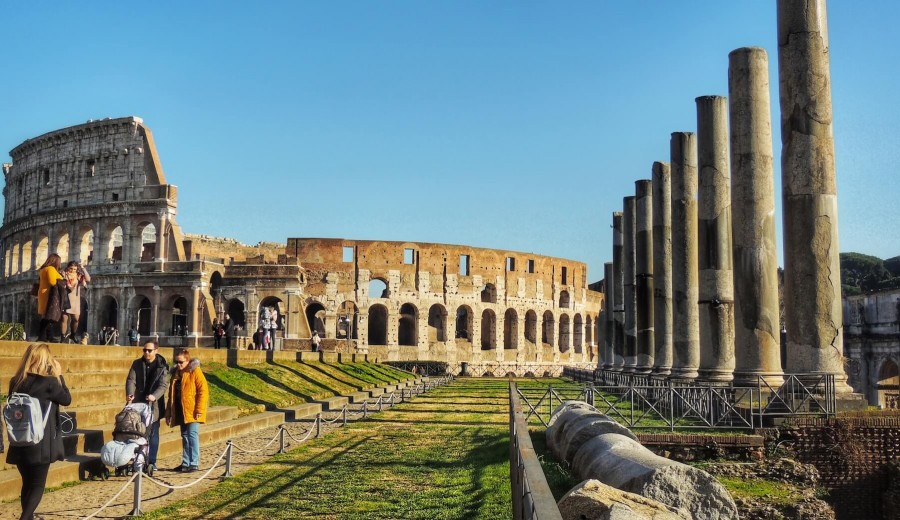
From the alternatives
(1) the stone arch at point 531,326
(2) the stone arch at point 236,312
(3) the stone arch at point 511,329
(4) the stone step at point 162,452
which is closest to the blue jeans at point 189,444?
(4) the stone step at point 162,452

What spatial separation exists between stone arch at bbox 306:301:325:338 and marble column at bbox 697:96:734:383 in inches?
1163

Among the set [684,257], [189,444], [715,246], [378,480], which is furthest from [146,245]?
[378,480]

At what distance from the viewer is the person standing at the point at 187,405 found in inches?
329

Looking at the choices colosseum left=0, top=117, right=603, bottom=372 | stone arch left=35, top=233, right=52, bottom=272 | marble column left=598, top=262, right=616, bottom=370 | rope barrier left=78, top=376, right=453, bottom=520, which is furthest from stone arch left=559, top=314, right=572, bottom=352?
stone arch left=35, top=233, right=52, bottom=272

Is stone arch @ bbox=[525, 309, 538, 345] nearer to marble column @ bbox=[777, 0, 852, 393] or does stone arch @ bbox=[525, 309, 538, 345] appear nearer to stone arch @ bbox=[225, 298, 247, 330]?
stone arch @ bbox=[225, 298, 247, 330]

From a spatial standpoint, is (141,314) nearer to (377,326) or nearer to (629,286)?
(377,326)

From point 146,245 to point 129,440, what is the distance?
3879 cm

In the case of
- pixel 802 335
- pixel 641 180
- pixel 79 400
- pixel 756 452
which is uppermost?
pixel 641 180

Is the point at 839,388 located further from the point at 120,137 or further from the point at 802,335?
the point at 120,137

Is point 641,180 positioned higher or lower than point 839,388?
higher

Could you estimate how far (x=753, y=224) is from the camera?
13.0 metres

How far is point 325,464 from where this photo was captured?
9.12 meters

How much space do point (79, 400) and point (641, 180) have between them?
647 inches

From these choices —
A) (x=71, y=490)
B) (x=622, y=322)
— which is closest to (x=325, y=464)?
(x=71, y=490)
